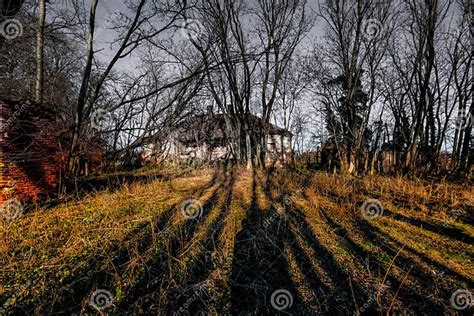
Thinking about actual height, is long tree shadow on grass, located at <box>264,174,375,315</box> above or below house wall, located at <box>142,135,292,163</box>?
below

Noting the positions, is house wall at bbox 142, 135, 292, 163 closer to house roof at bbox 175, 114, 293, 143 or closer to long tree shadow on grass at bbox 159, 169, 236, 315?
house roof at bbox 175, 114, 293, 143

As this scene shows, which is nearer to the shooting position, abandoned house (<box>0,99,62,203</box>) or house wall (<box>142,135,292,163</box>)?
abandoned house (<box>0,99,62,203</box>)

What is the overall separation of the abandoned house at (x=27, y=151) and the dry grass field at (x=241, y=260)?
0.93m

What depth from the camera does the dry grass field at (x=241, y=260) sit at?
1971 mm

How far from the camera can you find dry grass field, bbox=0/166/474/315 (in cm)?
197

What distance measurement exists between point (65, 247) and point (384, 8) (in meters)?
14.7

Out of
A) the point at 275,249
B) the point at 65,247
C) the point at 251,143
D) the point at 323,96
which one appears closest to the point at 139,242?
the point at 65,247

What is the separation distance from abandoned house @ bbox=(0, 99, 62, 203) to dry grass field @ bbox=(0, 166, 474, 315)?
93 centimetres

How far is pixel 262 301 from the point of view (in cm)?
204

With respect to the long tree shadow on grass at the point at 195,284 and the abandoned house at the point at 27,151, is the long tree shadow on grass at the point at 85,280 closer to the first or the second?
the long tree shadow on grass at the point at 195,284


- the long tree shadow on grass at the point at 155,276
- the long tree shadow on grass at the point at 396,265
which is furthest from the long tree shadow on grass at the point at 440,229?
the long tree shadow on grass at the point at 155,276

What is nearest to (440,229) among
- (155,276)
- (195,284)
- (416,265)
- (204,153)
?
(416,265)

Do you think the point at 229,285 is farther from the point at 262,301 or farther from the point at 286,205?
the point at 286,205

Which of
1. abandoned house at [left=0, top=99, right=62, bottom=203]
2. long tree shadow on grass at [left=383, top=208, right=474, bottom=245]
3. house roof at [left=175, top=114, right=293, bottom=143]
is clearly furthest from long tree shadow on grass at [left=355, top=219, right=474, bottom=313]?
house roof at [left=175, top=114, right=293, bottom=143]
